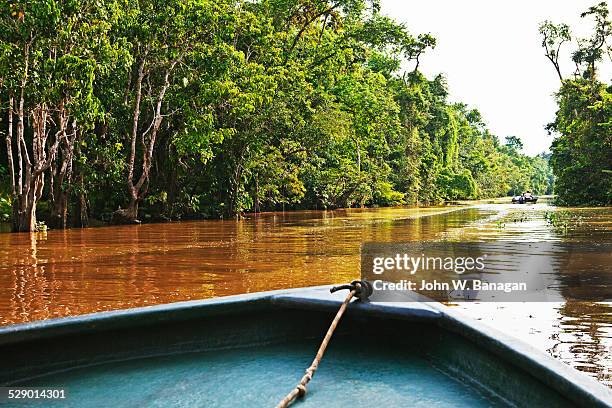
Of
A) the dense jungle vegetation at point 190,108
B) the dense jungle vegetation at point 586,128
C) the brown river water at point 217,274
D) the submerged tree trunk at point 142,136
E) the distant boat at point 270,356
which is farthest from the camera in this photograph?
the dense jungle vegetation at point 586,128

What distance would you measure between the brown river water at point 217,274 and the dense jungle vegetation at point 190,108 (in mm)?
3875

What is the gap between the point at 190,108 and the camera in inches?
824

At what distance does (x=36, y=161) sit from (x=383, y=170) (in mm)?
30495

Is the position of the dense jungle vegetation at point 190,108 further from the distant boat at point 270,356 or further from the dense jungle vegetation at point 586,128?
the distant boat at point 270,356

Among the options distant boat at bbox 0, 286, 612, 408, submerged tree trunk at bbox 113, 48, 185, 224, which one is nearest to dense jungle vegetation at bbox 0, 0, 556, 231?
submerged tree trunk at bbox 113, 48, 185, 224

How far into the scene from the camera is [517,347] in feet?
6.30

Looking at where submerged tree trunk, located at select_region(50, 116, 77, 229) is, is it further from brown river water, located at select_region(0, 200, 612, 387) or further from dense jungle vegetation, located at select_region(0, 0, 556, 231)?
brown river water, located at select_region(0, 200, 612, 387)

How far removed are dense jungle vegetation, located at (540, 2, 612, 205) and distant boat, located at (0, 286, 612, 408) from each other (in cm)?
3369

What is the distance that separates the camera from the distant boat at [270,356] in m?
2.21

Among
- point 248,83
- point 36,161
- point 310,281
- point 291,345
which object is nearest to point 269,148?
point 248,83

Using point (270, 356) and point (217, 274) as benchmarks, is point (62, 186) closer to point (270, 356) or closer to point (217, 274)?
point (217, 274)

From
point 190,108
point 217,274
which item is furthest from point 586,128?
point 217,274

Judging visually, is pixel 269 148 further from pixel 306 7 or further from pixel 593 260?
pixel 593 260

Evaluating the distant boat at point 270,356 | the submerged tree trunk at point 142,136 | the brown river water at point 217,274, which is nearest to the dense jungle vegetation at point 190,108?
the submerged tree trunk at point 142,136
